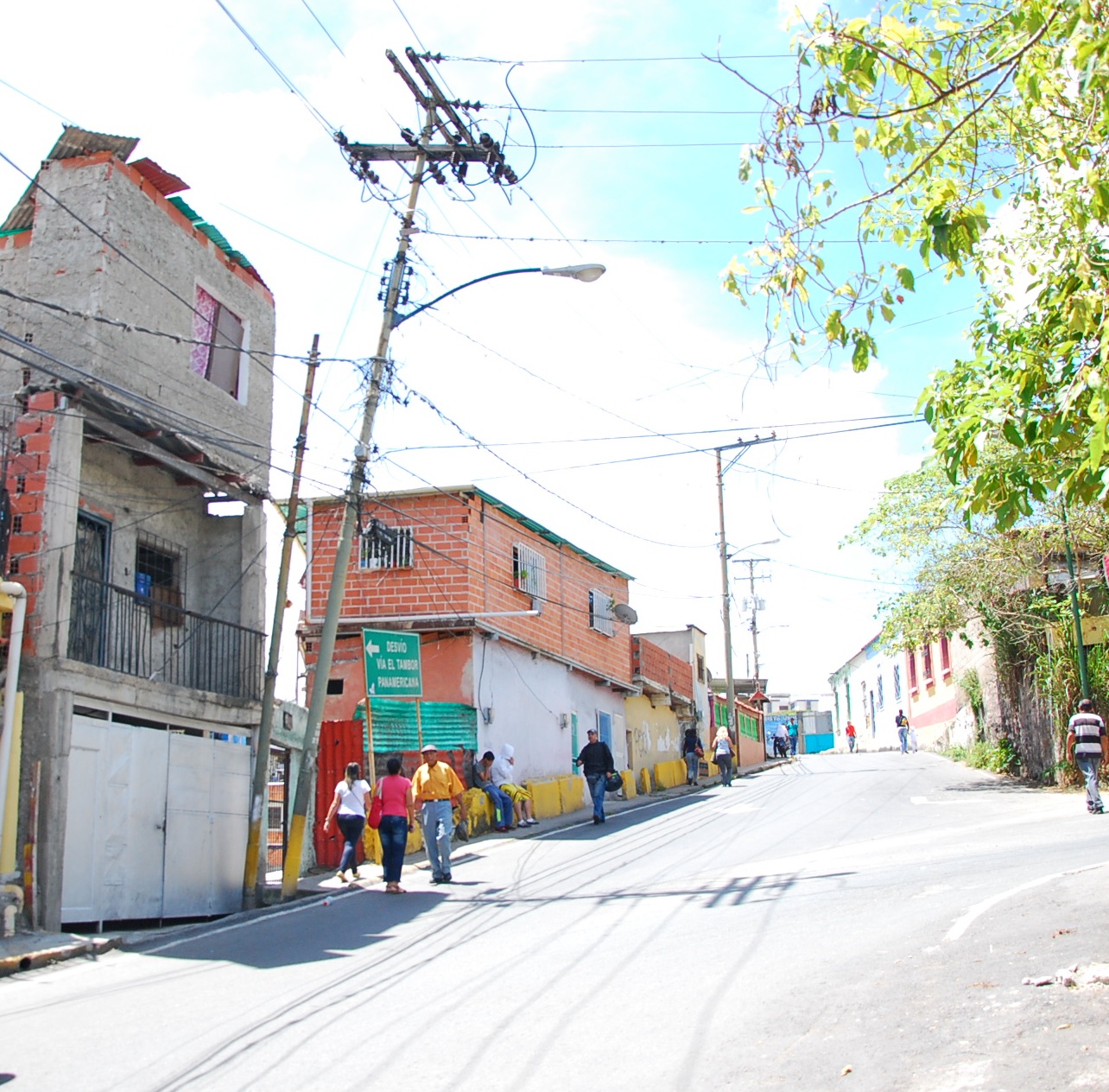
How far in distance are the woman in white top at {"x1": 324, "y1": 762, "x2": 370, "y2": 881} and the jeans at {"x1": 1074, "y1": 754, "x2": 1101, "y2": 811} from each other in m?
9.82

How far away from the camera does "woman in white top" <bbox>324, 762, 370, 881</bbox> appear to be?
48.0ft

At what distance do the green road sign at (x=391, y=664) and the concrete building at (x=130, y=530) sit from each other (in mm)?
1927

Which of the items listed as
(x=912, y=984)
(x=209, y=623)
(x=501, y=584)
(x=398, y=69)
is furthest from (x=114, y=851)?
(x=501, y=584)

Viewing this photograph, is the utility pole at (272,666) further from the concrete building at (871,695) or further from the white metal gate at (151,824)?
the concrete building at (871,695)

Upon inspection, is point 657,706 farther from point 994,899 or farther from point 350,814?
point 994,899

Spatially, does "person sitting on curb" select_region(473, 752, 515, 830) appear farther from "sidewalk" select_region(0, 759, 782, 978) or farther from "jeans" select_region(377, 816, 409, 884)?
"jeans" select_region(377, 816, 409, 884)

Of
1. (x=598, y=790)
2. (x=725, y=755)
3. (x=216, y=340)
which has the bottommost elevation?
(x=598, y=790)

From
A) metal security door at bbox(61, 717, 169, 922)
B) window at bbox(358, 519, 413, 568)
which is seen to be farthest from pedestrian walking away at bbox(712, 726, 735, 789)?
metal security door at bbox(61, 717, 169, 922)

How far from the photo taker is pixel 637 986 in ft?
24.2

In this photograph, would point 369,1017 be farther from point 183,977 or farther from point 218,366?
point 218,366

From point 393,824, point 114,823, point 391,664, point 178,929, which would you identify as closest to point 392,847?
point 393,824

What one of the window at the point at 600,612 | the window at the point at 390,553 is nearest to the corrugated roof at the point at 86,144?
the window at the point at 390,553

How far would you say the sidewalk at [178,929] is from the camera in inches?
396

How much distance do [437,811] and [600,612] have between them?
16953mm
